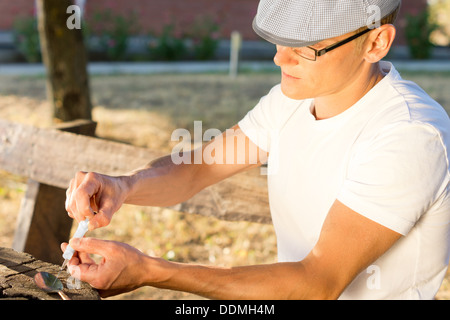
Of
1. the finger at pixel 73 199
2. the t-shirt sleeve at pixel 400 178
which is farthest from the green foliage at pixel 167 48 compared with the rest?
the t-shirt sleeve at pixel 400 178

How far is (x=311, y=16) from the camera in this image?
1740 mm

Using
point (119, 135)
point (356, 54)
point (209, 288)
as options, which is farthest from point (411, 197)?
point (119, 135)

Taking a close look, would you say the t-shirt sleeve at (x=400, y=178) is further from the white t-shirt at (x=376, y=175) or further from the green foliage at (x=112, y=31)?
the green foliage at (x=112, y=31)

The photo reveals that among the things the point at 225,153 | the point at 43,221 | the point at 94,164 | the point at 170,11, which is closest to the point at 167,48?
the point at 170,11

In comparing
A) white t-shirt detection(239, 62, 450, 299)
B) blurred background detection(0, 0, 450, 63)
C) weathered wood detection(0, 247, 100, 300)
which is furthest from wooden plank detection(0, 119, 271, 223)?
blurred background detection(0, 0, 450, 63)

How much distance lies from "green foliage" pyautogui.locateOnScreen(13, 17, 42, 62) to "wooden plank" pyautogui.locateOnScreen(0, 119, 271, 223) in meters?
9.77

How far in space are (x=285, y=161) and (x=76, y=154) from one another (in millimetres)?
1252

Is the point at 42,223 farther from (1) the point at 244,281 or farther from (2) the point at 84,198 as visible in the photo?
(1) the point at 244,281

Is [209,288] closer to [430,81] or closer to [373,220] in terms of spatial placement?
[373,220]

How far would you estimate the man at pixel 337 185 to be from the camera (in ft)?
5.41

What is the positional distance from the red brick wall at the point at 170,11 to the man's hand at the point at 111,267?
42.7 feet

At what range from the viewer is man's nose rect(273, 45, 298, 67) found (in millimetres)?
1830

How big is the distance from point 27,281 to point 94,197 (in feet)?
1.09

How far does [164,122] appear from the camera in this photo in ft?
23.3
